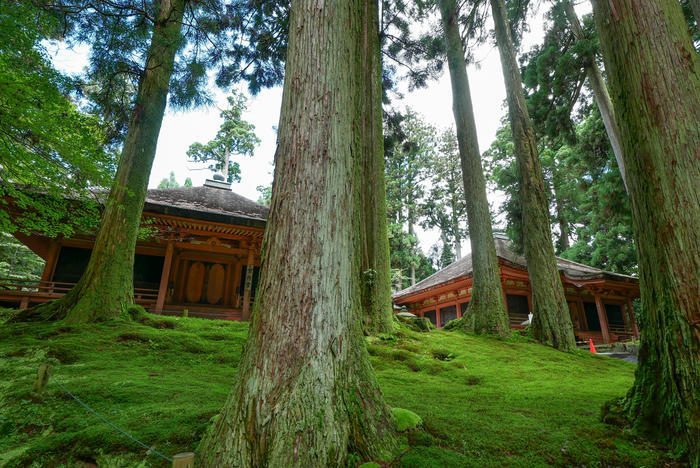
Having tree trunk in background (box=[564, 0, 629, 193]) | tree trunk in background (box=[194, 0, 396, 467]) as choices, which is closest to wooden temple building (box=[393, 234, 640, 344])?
tree trunk in background (box=[564, 0, 629, 193])

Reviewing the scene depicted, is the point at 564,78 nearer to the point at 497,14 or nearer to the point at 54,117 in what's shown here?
the point at 497,14

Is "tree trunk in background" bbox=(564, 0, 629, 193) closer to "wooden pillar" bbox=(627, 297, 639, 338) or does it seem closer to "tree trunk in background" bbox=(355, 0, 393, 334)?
"tree trunk in background" bbox=(355, 0, 393, 334)

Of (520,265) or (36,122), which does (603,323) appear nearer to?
(520,265)

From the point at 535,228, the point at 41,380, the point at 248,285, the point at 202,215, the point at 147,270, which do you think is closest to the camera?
the point at 41,380

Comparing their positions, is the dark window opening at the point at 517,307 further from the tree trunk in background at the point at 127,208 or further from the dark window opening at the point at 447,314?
the tree trunk in background at the point at 127,208

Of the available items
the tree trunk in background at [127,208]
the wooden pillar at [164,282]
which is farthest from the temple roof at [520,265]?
the tree trunk in background at [127,208]

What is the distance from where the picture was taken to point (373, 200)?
623cm

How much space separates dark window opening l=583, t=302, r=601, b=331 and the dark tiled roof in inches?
598

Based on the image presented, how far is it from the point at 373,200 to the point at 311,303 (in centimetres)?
461

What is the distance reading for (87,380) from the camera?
3.03 metres

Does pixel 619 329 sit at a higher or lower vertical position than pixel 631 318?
lower

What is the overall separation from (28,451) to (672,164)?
4210 mm

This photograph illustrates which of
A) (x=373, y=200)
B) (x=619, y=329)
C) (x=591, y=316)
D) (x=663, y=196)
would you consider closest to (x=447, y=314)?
(x=591, y=316)

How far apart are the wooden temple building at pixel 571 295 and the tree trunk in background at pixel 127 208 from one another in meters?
10.9
